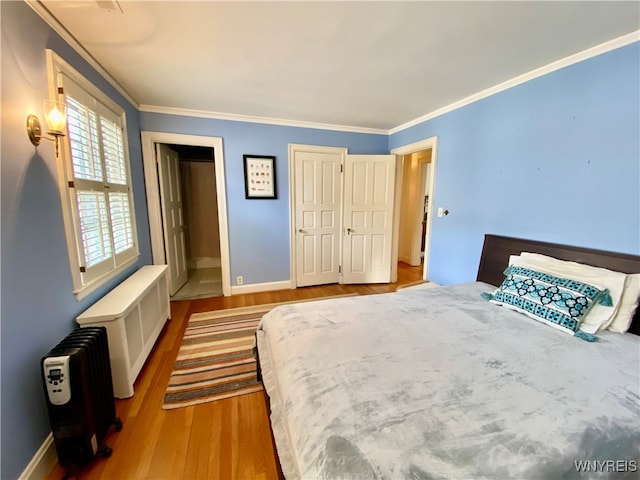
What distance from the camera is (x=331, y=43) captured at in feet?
5.77

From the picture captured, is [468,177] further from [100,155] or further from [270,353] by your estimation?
[100,155]

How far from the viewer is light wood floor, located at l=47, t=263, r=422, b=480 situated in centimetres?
134

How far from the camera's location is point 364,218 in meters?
4.00

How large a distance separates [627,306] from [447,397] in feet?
4.74

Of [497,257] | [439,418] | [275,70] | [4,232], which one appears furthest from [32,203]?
[497,257]

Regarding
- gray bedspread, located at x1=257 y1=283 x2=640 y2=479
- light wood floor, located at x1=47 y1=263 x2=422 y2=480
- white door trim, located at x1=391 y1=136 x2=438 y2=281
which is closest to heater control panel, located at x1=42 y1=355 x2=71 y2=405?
light wood floor, located at x1=47 y1=263 x2=422 y2=480

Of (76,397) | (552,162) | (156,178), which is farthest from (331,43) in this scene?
(156,178)

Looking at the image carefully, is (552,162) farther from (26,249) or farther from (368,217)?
(26,249)

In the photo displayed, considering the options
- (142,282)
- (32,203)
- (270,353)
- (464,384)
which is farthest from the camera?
(142,282)

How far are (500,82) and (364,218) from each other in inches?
86.3

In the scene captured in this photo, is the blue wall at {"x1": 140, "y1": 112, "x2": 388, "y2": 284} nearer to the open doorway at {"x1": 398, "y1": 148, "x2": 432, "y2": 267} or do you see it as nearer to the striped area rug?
the striped area rug

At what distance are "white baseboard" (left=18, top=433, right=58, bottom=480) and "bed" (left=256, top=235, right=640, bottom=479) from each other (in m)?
1.12

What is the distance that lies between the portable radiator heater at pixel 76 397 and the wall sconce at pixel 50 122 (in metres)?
1.08

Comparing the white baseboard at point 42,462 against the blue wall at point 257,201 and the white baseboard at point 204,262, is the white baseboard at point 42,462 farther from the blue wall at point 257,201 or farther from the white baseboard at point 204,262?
the white baseboard at point 204,262
